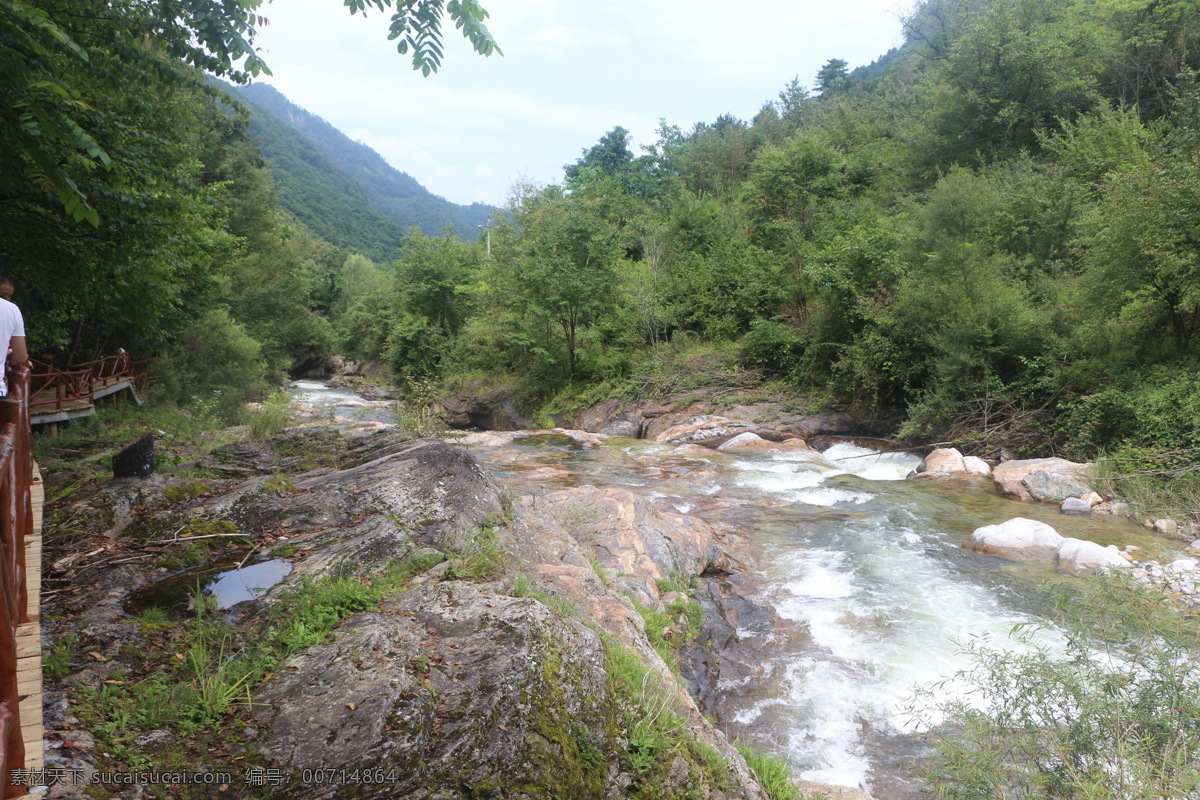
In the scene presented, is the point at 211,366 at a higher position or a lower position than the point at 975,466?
higher

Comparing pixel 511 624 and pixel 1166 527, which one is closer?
pixel 511 624

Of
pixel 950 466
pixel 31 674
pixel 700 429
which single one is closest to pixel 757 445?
pixel 700 429

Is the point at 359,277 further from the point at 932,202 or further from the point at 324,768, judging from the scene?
the point at 324,768

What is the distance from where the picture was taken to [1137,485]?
10125mm

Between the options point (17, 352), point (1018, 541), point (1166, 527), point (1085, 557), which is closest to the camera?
point (17, 352)

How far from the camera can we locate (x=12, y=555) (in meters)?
2.14

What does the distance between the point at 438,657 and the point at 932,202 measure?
18.5m

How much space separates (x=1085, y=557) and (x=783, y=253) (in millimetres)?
17045

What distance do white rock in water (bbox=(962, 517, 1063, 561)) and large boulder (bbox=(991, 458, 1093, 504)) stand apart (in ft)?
7.81

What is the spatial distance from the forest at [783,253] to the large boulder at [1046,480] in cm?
77

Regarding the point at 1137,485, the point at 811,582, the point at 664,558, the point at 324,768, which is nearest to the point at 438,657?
the point at 324,768

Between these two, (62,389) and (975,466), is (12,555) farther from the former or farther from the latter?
(975,466)

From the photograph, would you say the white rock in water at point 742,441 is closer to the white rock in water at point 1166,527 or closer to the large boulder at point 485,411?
the white rock in water at point 1166,527

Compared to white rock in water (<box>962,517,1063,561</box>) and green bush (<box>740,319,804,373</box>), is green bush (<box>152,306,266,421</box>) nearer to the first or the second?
green bush (<box>740,319,804,373</box>)
